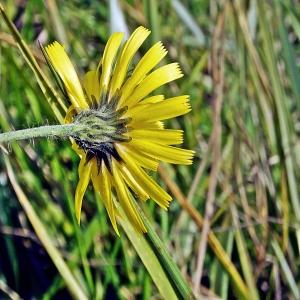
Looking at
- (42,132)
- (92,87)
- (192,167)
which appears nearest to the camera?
(42,132)

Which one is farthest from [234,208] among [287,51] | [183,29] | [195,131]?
[183,29]

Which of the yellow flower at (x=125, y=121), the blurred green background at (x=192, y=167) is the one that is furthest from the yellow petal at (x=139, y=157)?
the blurred green background at (x=192, y=167)

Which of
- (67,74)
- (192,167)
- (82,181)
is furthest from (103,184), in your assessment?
(192,167)

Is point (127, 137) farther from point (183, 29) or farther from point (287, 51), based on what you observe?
point (183, 29)

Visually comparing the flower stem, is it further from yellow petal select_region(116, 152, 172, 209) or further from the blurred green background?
the blurred green background

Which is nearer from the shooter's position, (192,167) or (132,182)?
(132,182)

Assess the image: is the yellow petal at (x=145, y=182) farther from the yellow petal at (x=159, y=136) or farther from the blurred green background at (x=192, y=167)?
the blurred green background at (x=192, y=167)

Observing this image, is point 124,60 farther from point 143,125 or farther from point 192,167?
point 192,167
